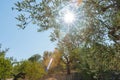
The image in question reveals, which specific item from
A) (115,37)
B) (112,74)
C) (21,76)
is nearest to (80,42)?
(115,37)

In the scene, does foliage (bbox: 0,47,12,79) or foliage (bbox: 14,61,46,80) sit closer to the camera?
foliage (bbox: 0,47,12,79)

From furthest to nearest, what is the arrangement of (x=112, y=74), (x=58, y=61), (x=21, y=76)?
(x=58, y=61) < (x=21, y=76) < (x=112, y=74)

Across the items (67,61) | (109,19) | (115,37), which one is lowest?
(115,37)

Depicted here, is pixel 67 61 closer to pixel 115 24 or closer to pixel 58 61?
pixel 58 61

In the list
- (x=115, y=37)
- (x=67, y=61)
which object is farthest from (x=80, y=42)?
(x=67, y=61)

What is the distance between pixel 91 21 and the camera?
10984 mm

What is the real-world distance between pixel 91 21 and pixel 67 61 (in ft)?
150

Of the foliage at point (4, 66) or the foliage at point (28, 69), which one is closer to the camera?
the foliage at point (4, 66)

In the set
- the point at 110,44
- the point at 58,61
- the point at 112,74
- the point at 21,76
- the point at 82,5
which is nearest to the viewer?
the point at 82,5

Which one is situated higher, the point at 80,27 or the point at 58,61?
the point at 58,61

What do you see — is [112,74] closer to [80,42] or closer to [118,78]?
[118,78]

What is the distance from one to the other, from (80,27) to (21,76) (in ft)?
109

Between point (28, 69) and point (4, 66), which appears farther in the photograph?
point (28, 69)

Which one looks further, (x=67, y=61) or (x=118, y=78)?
(x=67, y=61)
